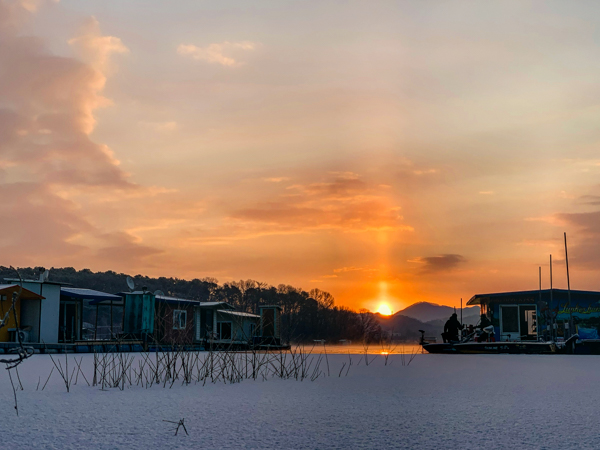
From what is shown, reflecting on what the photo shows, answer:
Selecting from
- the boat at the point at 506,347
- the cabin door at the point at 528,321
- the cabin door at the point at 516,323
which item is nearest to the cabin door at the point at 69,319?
the boat at the point at 506,347

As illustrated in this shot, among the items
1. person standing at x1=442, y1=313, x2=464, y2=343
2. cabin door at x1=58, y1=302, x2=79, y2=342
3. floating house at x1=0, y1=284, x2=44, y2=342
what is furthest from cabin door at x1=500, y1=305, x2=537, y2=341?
floating house at x1=0, y1=284, x2=44, y2=342

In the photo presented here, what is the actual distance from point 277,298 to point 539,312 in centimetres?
6017

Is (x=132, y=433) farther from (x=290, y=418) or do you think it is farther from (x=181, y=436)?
(x=290, y=418)

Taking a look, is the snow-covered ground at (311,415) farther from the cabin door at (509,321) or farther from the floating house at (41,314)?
the cabin door at (509,321)

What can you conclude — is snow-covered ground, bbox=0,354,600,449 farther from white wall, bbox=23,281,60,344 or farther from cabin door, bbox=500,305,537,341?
cabin door, bbox=500,305,537,341

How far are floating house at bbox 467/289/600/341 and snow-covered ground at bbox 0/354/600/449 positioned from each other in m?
24.2

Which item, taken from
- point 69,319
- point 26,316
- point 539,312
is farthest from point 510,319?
point 26,316

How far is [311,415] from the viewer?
8484 mm

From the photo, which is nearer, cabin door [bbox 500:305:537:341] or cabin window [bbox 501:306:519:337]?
cabin door [bbox 500:305:537:341]

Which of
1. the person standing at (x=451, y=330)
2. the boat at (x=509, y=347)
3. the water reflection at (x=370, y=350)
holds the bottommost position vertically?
the water reflection at (x=370, y=350)

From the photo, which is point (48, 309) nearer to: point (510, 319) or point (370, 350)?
point (370, 350)

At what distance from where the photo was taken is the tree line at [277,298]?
85588 mm

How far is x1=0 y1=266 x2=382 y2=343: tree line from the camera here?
85588 mm

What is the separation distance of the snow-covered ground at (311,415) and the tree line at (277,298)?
232 ft
